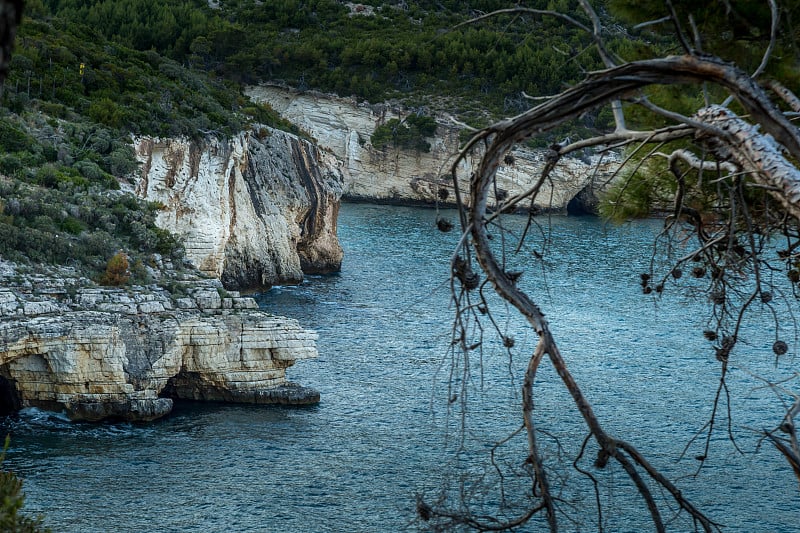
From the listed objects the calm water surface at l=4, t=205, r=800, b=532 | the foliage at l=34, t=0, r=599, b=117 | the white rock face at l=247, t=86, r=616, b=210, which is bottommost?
the calm water surface at l=4, t=205, r=800, b=532

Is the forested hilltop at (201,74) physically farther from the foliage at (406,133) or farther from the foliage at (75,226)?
the foliage at (406,133)

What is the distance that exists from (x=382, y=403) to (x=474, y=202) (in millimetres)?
20608

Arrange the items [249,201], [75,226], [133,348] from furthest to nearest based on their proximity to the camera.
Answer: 1. [249,201]
2. [75,226]
3. [133,348]

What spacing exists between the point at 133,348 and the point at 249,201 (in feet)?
62.2

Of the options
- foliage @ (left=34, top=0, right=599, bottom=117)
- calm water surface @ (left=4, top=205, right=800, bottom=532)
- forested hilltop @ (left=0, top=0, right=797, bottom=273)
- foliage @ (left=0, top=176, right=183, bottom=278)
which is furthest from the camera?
foliage @ (left=34, top=0, right=599, bottom=117)

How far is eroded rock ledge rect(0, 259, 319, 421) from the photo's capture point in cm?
2158

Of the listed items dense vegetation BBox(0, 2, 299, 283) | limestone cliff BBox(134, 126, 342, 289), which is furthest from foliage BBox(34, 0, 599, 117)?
dense vegetation BBox(0, 2, 299, 283)

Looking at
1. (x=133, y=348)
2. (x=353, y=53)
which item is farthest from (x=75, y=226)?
(x=353, y=53)

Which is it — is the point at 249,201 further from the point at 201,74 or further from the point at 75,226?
the point at 201,74

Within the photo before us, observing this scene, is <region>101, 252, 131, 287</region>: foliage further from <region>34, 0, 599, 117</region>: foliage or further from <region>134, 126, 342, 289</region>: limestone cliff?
<region>34, 0, 599, 117</region>: foliage

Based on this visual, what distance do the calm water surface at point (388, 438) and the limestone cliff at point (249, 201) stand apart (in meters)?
5.75

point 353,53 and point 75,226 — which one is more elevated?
point 353,53

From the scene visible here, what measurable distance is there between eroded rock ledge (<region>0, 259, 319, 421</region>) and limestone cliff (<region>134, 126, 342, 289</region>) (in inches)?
387

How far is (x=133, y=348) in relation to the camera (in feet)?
74.7
